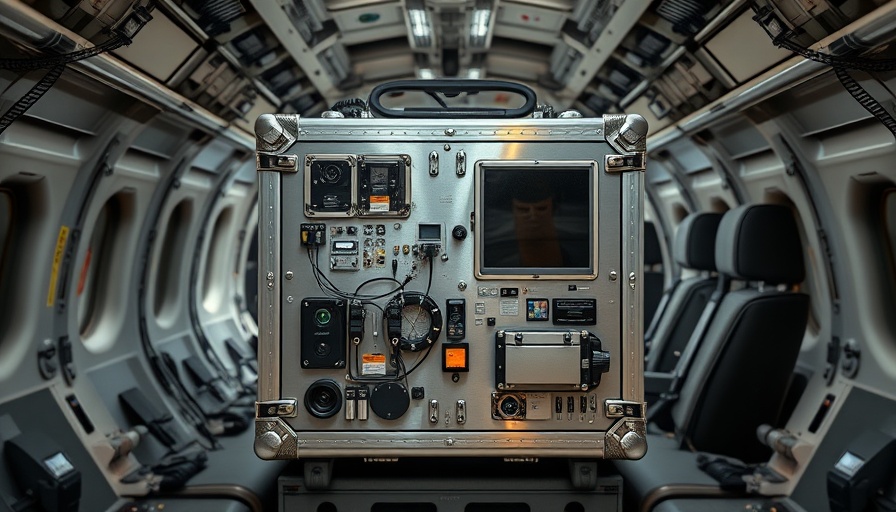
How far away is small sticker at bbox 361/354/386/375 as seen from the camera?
12.8 ft

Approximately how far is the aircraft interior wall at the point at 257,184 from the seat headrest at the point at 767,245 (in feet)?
0.78

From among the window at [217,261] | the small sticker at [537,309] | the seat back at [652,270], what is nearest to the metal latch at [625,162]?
the small sticker at [537,309]

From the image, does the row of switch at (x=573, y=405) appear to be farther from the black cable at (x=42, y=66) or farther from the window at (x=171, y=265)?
the window at (x=171, y=265)

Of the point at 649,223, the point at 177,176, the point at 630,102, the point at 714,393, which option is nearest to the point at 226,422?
the point at 177,176

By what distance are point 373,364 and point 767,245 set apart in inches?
113

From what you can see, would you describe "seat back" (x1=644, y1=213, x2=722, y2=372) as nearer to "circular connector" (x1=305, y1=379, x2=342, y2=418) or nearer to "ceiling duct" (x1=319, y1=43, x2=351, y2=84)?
"ceiling duct" (x1=319, y1=43, x2=351, y2=84)

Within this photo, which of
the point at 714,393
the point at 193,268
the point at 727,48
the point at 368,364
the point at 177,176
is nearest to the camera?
the point at 368,364

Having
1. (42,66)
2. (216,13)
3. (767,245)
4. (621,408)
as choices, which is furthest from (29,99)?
(767,245)

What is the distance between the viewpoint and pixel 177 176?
6.29m

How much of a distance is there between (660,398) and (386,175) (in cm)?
294

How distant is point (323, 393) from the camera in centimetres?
393

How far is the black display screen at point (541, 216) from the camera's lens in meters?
3.92

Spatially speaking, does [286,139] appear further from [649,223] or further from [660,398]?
[649,223]

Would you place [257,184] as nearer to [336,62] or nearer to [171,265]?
[336,62]
